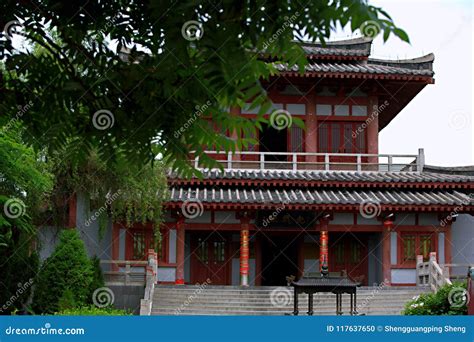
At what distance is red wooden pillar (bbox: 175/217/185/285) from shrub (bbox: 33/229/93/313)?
4.42 metres

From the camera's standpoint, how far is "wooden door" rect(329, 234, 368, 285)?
23.7 metres

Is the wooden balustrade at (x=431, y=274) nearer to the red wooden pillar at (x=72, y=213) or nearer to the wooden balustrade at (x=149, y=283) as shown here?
the wooden balustrade at (x=149, y=283)

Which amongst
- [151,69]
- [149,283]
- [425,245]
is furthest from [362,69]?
[151,69]

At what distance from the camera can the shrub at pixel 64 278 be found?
16656mm

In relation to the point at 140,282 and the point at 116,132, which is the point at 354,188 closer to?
the point at 140,282

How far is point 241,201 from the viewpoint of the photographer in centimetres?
2136

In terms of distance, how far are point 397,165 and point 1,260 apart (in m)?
13.3

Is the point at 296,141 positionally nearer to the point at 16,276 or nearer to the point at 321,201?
the point at 321,201

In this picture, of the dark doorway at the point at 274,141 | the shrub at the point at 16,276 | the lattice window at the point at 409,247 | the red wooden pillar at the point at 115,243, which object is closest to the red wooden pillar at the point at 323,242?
the lattice window at the point at 409,247

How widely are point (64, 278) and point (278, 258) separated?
29.1ft

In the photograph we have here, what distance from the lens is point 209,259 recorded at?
23.4 metres

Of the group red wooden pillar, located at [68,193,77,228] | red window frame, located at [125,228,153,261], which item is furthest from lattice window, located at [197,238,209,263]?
red wooden pillar, located at [68,193,77,228]

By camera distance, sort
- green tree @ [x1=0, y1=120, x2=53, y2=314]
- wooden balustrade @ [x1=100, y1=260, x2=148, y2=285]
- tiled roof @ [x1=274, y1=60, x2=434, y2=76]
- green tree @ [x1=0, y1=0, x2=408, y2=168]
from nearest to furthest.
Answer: green tree @ [x1=0, y1=0, x2=408, y2=168] < green tree @ [x1=0, y1=120, x2=53, y2=314] < wooden balustrade @ [x1=100, y1=260, x2=148, y2=285] < tiled roof @ [x1=274, y1=60, x2=434, y2=76]

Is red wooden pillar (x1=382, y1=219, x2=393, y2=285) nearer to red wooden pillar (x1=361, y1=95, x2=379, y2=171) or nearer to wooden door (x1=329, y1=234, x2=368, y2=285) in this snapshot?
wooden door (x1=329, y1=234, x2=368, y2=285)
